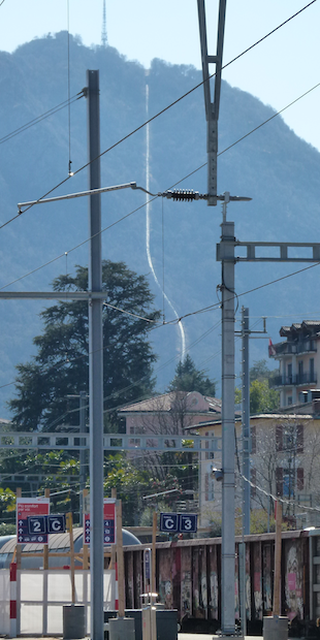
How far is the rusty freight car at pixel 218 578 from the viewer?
69.7 feet

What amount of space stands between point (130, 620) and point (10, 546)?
33.5m

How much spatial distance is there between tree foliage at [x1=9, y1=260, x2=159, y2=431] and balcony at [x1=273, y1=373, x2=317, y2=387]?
15.6 metres

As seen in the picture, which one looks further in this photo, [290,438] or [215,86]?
[290,438]

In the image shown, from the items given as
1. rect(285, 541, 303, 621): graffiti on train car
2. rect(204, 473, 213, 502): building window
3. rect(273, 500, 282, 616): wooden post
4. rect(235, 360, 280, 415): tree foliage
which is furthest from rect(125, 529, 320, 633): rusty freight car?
rect(235, 360, 280, 415): tree foliage

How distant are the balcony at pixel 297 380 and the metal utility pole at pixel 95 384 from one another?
87938 millimetres

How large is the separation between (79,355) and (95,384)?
8196cm

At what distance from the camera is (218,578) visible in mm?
25578

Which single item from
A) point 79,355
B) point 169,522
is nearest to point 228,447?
point 169,522

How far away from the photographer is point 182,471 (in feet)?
286

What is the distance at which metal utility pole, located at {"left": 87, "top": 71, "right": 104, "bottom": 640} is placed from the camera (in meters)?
20.3

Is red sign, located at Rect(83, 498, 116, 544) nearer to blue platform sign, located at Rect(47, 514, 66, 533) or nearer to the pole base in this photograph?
blue platform sign, located at Rect(47, 514, 66, 533)

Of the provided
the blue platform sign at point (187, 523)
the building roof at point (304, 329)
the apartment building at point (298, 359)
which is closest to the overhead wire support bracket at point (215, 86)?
the blue platform sign at point (187, 523)

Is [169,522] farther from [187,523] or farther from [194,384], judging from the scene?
[194,384]

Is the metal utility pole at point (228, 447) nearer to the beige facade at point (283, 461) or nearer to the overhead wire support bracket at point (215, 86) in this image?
the overhead wire support bracket at point (215, 86)
